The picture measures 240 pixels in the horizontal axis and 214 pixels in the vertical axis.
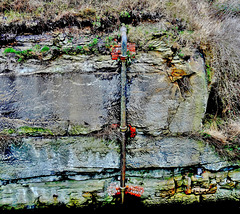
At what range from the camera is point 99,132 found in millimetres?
3357

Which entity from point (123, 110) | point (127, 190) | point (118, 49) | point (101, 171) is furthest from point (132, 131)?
point (118, 49)

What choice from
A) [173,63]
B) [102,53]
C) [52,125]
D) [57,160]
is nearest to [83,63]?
[102,53]

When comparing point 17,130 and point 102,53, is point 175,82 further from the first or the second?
point 17,130

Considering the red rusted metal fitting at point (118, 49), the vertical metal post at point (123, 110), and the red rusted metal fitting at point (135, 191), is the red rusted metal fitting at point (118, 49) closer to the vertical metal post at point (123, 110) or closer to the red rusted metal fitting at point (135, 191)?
the vertical metal post at point (123, 110)

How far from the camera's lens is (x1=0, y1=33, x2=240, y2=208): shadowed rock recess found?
10.1 feet

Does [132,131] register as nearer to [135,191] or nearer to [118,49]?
[135,191]

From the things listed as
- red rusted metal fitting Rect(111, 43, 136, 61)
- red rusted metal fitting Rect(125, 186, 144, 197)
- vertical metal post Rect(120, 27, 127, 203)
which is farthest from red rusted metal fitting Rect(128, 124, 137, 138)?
red rusted metal fitting Rect(111, 43, 136, 61)

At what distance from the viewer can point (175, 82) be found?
317cm

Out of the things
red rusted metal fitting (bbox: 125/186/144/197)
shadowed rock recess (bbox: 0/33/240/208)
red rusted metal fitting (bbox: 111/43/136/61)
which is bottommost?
red rusted metal fitting (bbox: 125/186/144/197)

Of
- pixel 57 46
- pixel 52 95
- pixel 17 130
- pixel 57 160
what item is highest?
pixel 57 46

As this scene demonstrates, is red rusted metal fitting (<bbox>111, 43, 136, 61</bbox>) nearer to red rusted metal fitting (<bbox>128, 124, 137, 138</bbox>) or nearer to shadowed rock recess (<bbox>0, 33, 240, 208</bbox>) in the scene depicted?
shadowed rock recess (<bbox>0, 33, 240, 208</bbox>)

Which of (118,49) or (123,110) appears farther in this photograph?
(123,110)

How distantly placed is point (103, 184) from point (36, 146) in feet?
4.68

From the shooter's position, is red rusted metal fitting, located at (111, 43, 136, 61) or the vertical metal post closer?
the vertical metal post
